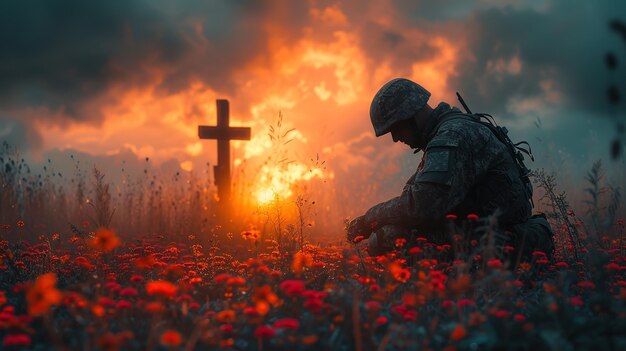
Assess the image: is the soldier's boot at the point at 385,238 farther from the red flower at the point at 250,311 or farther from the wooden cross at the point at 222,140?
the wooden cross at the point at 222,140

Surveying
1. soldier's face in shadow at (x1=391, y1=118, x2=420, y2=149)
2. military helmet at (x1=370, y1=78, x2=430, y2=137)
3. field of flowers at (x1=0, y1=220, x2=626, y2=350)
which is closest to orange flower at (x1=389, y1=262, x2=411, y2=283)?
field of flowers at (x1=0, y1=220, x2=626, y2=350)

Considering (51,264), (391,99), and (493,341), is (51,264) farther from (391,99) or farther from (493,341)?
(493,341)

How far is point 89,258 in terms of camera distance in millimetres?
6148

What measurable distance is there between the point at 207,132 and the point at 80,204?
3282 mm

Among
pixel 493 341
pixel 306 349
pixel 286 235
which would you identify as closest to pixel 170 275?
pixel 306 349

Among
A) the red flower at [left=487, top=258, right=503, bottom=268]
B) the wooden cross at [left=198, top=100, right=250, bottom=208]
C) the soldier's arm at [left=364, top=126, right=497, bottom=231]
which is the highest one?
the wooden cross at [left=198, top=100, right=250, bottom=208]

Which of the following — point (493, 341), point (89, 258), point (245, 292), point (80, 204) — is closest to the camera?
point (493, 341)

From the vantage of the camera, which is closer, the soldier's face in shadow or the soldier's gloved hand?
the soldier's face in shadow

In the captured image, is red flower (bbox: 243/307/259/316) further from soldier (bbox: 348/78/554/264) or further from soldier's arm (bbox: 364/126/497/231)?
soldier's arm (bbox: 364/126/497/231)

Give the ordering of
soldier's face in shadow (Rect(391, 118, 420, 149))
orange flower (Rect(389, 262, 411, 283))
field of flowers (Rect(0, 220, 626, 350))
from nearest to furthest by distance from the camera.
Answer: field of flowers (Rect(0, 220, 626, 350)), orange flower (Rect(389, 262, 411, 283)), soldier's face in shadow (Rect(391, 118, 420, 149))

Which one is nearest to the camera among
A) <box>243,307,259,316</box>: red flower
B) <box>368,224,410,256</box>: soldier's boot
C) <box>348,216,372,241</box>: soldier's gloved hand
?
<box>243,307,259,316</box>: red flower

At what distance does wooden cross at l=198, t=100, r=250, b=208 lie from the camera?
38.8 feet

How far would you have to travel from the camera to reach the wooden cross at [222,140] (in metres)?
11.8

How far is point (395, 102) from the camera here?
19.2 feet
